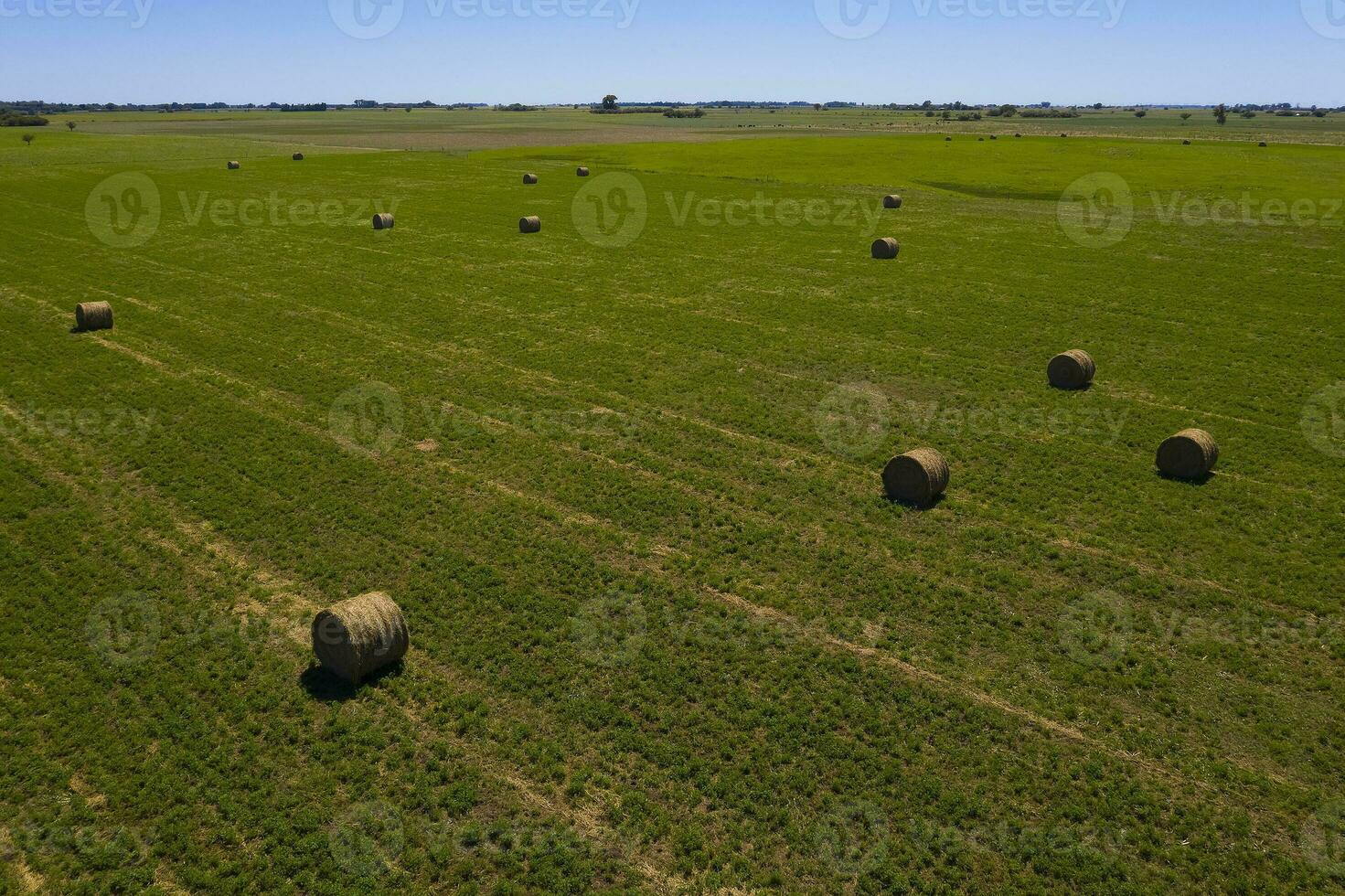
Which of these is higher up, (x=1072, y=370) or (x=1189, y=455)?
(x=1072, y=370)

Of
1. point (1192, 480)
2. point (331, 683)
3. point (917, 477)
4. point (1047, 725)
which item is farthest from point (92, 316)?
point (1192, 480)

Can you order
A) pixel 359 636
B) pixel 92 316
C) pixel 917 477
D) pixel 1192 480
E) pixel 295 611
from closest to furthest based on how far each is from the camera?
pixel 359 636, pixel 295 611, pixel 917 477, pixel 1192 480, pixel 92 316

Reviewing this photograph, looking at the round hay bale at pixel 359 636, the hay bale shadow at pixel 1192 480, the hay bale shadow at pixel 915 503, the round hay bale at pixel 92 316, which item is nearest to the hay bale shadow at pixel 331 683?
the round hay bale at pixel 359 636

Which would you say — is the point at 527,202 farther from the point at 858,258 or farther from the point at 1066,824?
the point at 1066,824

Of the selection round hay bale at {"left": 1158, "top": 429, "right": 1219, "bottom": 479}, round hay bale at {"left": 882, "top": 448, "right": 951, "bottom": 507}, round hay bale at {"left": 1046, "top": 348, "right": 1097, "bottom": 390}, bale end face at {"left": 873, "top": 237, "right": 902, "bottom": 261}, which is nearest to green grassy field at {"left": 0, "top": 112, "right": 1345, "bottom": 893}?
round hay bale at {"left": 882, "top": 448, "right": 951, "bottom": 507}

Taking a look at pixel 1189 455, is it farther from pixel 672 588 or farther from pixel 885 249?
pixel 885 249

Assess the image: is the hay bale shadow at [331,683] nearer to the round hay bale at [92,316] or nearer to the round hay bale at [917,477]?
the round hay bale at [917,477]
